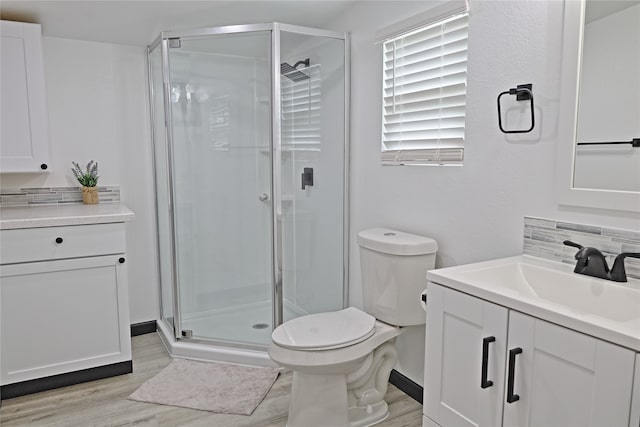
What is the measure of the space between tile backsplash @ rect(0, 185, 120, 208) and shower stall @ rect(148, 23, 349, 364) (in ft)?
1.05

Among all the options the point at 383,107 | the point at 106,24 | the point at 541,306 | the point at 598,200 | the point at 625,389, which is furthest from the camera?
the point at 106,24

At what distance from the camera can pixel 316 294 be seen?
2.94 metres

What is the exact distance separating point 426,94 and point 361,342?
47.3 inches

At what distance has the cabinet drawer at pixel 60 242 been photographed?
227 cm

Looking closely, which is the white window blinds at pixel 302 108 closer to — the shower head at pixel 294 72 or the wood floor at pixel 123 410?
the shower head at pixel 294 72

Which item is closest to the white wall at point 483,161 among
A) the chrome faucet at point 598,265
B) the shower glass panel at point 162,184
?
the chrome faucet at point 598,265

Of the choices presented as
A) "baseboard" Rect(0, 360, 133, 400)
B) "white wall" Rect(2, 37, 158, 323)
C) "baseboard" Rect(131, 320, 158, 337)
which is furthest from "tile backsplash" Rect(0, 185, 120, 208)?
"baseboard" Rect(0, 360, 133, 400)

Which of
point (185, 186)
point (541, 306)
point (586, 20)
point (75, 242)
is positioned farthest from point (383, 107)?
point (75, 242)

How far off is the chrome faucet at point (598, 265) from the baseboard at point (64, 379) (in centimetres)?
236

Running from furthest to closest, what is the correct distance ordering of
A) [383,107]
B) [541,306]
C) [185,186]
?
1. [185,186]
2. [383,107]
3. [541,306]

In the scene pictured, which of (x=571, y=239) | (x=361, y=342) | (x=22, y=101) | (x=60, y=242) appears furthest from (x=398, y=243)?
(x=22, y=101)

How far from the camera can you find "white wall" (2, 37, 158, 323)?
114 inches

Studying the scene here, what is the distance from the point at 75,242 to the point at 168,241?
70cm

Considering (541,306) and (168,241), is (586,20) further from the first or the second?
(168,241)
